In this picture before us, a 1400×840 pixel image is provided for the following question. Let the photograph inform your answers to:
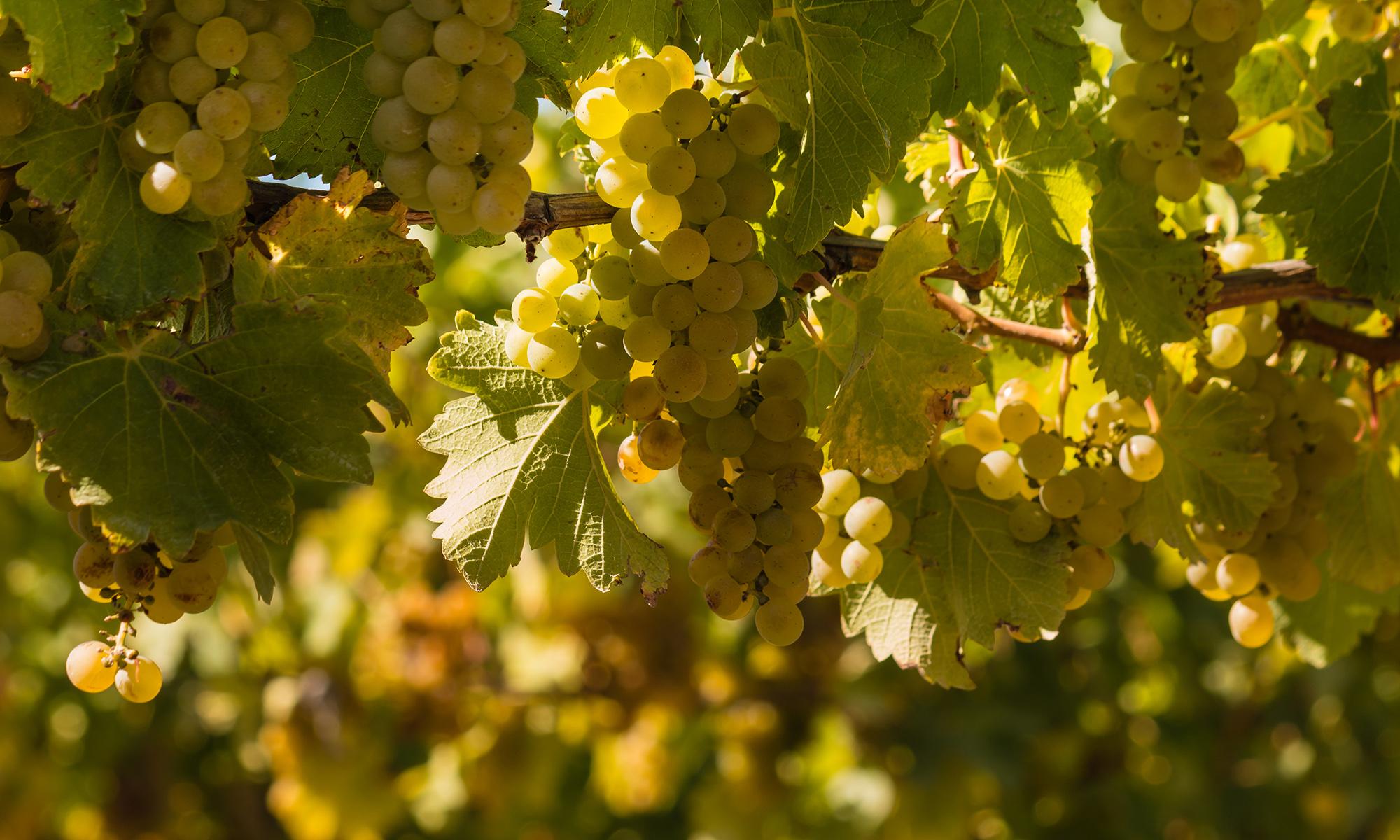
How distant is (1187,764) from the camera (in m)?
3.57

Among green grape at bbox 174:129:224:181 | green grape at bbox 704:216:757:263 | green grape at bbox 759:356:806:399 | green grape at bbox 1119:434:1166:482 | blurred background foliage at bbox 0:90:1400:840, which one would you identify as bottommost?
blurred background foliage at bbox 0:90:1400:840

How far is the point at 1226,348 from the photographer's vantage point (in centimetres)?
121

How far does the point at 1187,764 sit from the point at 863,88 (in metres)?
3.26

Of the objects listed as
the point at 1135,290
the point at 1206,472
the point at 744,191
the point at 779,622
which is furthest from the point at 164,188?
the point at 1206,472

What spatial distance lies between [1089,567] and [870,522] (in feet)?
0.79

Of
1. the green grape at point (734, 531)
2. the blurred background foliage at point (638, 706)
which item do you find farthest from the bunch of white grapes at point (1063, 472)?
the blurred background foliage at point (638, 706)

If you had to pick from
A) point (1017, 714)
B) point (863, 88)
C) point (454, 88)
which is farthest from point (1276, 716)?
point (454, 88)

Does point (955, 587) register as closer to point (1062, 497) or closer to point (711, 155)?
point (1062, 497)

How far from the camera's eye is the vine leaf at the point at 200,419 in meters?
0.76

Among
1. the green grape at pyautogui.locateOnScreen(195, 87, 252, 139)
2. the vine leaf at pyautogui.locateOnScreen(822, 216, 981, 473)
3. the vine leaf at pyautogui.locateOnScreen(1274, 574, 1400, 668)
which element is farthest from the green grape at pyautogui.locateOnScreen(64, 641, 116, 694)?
the vine leaf at pyautogui.locateOnScreen(1274, 574, 1400, 668)

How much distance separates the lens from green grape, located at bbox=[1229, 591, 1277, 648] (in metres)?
1.30

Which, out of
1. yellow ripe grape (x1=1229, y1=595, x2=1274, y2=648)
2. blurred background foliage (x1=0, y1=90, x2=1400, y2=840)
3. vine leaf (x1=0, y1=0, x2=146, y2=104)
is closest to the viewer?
vine leaf (x1=0, y1=0, x2=146, y2=104)

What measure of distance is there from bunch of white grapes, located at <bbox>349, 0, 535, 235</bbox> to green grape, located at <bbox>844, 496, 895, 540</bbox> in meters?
0.42

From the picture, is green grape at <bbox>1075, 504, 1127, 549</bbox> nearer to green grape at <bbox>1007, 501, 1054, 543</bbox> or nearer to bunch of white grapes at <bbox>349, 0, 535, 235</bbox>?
green grape at <bbox>1007, 501, 1054, 543</bbox>
